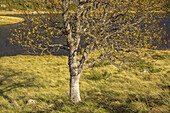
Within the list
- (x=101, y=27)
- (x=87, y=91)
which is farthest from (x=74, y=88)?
(x=101, y=27)

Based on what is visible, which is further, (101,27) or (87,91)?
(87,91)

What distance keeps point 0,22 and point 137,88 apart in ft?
254

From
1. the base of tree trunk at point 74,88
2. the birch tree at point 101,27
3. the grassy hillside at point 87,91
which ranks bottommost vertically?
the grassy hillside at point 87,91

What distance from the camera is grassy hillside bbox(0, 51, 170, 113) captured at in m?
8.97

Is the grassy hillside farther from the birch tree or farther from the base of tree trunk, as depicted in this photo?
the birch tree

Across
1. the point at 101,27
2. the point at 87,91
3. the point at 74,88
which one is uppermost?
the point at 101,27

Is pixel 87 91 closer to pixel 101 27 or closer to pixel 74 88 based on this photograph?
pixel 74 88

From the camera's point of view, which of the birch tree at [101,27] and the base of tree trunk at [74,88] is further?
the base of tree trunk at [74,88]

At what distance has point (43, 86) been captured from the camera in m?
15.6

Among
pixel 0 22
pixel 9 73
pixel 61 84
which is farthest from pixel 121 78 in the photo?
pixel 0 22

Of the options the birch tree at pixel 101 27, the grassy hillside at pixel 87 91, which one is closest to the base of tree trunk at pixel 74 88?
the birch tree at pixel 101 27

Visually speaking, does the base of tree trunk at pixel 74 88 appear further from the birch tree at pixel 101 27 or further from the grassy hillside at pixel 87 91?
the grassy hillside at pixel 87 91

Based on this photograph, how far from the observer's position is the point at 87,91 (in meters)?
13.7

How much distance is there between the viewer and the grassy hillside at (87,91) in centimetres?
897
